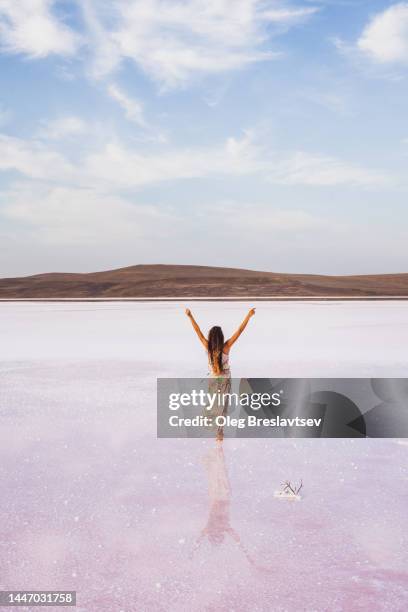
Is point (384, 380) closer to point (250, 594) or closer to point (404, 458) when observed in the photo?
point (404, 458)

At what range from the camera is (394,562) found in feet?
12.6

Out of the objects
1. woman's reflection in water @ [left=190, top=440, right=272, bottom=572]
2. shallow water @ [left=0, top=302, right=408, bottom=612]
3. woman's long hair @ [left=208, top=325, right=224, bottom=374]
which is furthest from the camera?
woman's long hair @ [left=208, top=325, right=224, bottom=374]

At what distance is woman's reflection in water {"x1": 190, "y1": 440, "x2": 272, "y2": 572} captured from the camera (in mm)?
4113

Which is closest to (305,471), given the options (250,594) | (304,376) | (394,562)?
(394,562)

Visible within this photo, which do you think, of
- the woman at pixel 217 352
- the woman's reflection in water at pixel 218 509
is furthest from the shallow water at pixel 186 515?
the woman at pixel 217 352

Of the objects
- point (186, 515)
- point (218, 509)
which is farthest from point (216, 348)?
point (186, 515)

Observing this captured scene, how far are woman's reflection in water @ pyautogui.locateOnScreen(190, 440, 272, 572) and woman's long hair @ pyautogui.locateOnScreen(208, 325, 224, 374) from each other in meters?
0.86

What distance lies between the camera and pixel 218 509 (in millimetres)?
4730

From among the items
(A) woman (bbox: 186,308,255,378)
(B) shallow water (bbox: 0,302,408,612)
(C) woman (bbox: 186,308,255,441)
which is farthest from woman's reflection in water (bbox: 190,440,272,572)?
(A) woman (bbox: 186,308,255,378)

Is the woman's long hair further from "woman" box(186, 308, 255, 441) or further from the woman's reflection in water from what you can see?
the woman's reflection in water

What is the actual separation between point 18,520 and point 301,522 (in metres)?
1.94

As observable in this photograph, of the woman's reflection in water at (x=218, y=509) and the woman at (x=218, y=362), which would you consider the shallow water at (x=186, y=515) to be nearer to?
the woman's reflection in water at (x=218, y=509)

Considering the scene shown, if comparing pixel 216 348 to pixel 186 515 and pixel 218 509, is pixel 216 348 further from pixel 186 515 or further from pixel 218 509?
pixel 186 515

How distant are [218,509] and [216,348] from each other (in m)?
1.80
